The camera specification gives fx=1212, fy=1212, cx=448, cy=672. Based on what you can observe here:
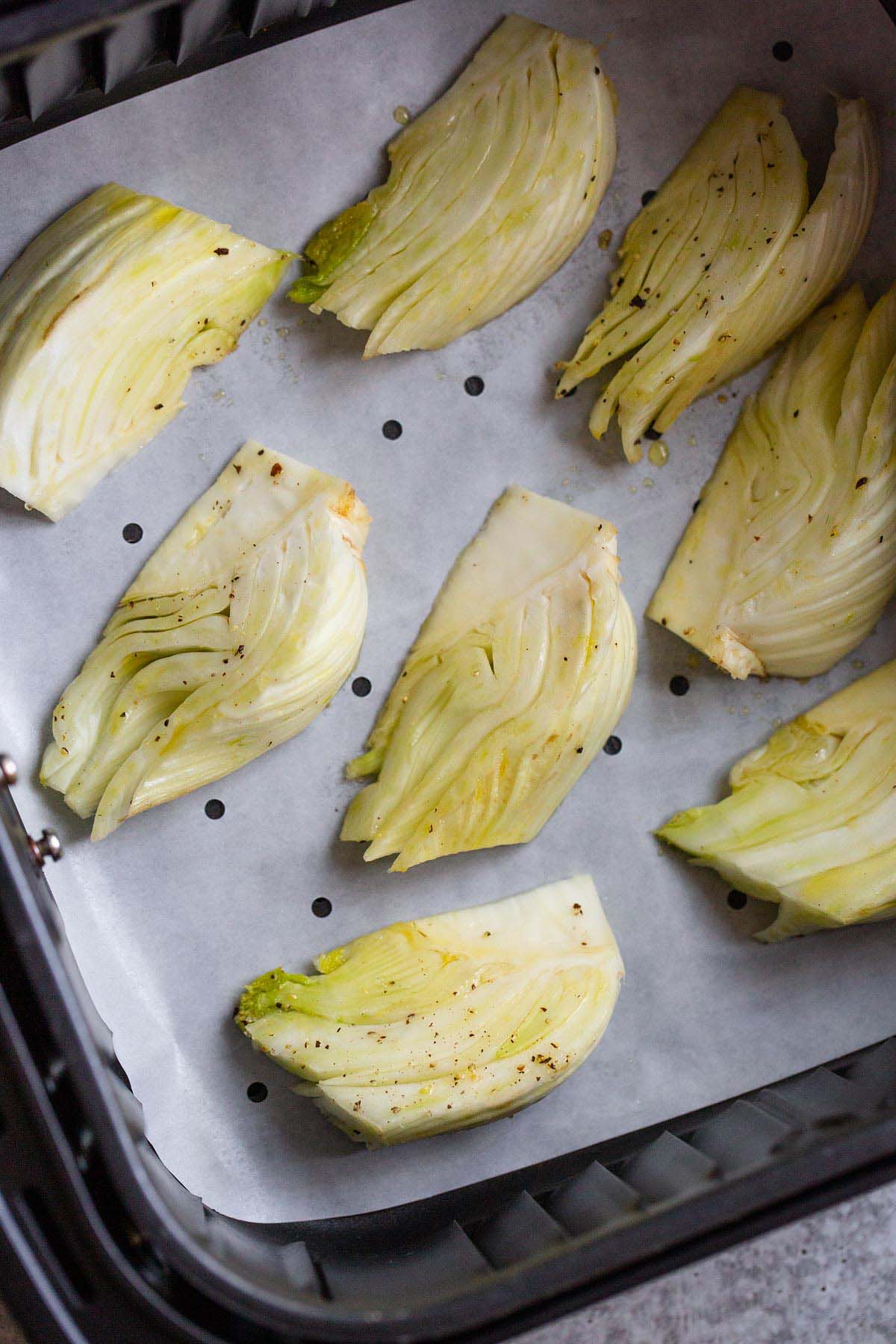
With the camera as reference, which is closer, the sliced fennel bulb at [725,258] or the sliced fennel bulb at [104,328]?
the sliced fennel bulb at [104,328]

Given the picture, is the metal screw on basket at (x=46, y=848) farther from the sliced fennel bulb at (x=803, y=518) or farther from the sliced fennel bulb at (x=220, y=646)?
the sliced fennel bulb at (x=803, y=518)

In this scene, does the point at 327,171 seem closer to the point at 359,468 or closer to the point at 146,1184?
the point at 359,468

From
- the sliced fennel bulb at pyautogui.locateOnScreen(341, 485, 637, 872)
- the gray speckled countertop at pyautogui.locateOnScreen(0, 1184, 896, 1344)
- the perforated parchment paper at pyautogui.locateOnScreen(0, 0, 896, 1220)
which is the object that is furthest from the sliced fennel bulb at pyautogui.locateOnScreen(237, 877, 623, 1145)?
the gray speckled countertop at pyautogui.locateOnScreen(0, 1184, 896, 1344)

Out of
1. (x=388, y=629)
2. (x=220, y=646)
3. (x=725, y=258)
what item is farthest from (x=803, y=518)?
(x=220, y=646)

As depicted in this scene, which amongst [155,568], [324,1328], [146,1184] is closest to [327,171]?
[155,568]

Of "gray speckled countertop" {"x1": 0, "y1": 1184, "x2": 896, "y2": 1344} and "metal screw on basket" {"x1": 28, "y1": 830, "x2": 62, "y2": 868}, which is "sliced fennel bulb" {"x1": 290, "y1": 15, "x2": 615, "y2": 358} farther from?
"gray speckled countertop" {"x1": 0, "y1": 1184, "x2": 896, "y2": 1344}

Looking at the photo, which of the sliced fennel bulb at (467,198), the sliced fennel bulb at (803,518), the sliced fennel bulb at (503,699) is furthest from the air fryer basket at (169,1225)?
the sliced fennel bulb at (467,198)
